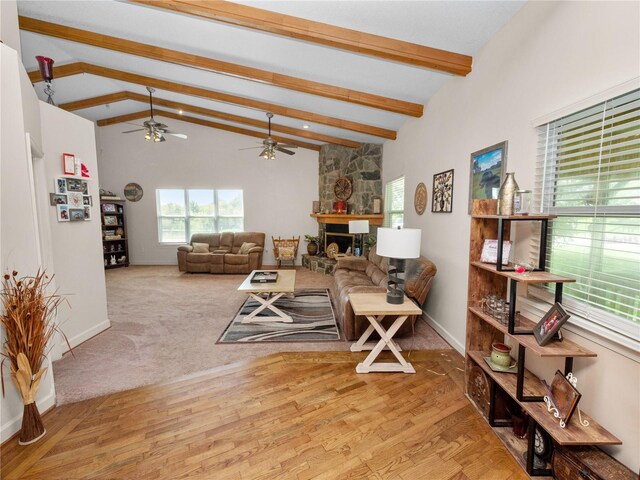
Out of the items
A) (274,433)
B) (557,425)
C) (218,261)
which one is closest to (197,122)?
(218,261)

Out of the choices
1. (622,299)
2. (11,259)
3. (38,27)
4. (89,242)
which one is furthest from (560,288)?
(38,27)

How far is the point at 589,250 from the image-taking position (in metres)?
1.61

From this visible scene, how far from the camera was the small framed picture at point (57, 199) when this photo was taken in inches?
109

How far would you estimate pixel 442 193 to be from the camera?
341 centimetres

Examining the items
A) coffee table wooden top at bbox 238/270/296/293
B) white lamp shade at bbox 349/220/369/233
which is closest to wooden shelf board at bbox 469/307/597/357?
coffee table wooden top at bbox 238/270/296/293

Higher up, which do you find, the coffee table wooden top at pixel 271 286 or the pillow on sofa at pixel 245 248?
the pillow on sofa at pixel 245 248

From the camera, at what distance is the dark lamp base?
2.63 metres

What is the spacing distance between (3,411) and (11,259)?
3.14 feet

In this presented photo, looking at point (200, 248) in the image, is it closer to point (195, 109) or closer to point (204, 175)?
point (204, 175)

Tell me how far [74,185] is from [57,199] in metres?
0.25

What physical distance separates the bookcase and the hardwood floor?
5994mm

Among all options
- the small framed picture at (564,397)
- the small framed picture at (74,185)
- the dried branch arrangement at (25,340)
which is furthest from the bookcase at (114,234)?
the small framed picture at (564,397)

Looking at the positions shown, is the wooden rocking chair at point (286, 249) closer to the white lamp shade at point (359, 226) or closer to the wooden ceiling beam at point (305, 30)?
the white lamp shade at point (359, 226)

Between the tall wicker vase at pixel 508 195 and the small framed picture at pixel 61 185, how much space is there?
3.92 meters
